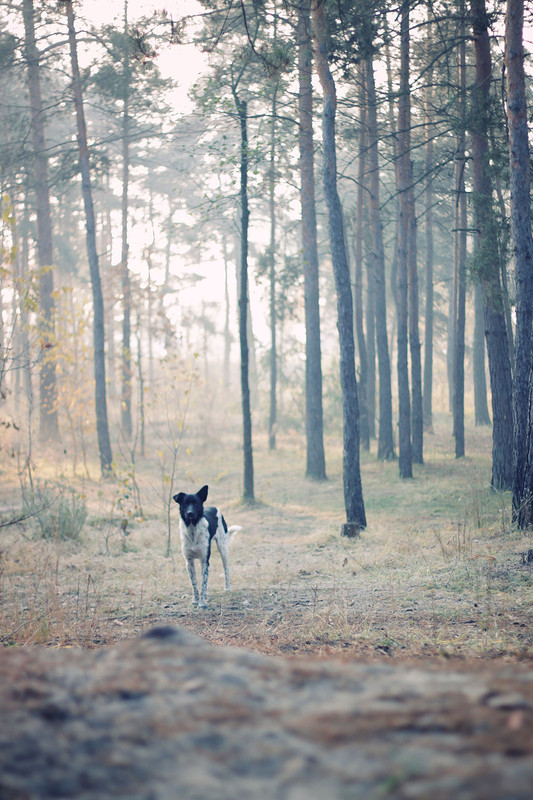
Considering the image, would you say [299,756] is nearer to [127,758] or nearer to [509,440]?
[127,758]

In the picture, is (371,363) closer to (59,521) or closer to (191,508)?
(59,521)

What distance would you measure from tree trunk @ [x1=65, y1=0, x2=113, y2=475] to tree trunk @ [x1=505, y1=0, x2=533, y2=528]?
11773 mm

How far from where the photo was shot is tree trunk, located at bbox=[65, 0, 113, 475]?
18.9 meters

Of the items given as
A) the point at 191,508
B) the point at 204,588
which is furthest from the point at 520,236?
the point at 204,588

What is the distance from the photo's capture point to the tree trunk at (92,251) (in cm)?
1891

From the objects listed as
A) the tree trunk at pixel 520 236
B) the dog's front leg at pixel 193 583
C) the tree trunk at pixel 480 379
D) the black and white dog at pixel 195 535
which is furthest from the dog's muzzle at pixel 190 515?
the tree trunk at pixel 480 379

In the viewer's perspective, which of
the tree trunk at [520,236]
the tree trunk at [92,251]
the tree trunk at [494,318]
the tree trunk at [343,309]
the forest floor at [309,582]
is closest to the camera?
the forest floor at [309,582]

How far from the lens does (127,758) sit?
169 centimetres

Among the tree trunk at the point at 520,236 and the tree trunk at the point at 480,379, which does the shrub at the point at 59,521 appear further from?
the tree trunk at the point at 480,379

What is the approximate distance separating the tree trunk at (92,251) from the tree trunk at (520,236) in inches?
463

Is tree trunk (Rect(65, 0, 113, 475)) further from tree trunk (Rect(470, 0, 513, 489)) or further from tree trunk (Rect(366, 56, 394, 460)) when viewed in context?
tree trunk (Rect(470, 0, 513, 489))

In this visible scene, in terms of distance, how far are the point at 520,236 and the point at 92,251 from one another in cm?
1386

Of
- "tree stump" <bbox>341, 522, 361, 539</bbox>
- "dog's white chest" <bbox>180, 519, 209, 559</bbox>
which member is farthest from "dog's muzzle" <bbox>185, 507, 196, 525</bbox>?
"tree stump" <bbox>341, 522, 361, 539</bbox>

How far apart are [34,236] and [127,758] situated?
30.8 m
